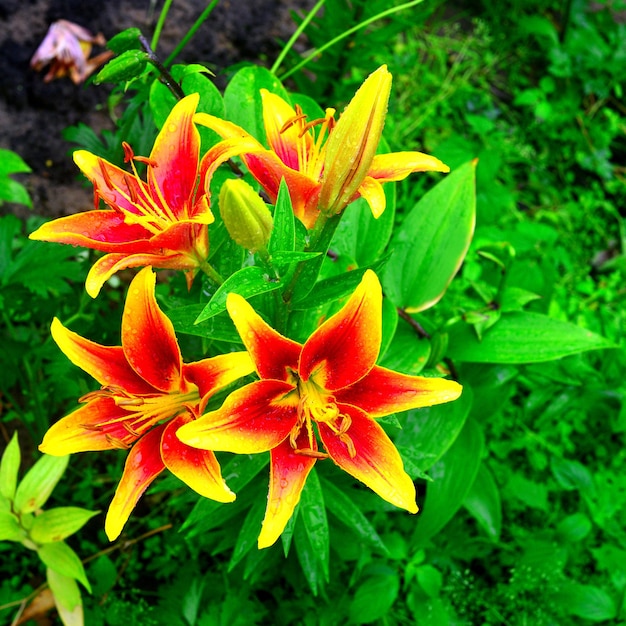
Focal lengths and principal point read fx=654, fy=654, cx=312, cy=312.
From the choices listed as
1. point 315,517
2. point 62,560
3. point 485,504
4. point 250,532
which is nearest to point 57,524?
point 62,560

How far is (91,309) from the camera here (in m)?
1.48

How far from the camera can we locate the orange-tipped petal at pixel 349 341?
0.69 m

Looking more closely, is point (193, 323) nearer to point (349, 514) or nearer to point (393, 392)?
point (393, 392)

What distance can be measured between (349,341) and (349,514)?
1.71 ft

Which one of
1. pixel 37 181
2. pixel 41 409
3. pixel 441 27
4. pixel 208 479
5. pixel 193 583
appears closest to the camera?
pixel 208 479

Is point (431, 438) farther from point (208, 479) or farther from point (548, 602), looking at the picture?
point (208, 479)

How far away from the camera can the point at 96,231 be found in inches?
30.5

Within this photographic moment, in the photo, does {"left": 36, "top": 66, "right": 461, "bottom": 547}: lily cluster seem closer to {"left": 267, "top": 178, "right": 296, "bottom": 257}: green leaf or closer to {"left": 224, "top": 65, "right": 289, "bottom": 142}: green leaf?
{"left": 267, "top": 178, "right": 296, "bottom": 257}: green leaf

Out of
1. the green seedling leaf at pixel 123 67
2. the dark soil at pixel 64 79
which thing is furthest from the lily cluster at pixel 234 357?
the dark soil at pixel 64 79

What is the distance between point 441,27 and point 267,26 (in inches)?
28.1

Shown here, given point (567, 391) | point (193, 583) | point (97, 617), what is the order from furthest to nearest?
point (567, 391), point (97, 617), point (193, 583)

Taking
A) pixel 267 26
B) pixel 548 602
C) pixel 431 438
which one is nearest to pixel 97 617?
pixel 431 438

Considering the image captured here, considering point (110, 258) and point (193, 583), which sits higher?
point (110, 258)

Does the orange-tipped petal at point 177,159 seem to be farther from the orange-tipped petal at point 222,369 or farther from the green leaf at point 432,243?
the green leaf at point 432,243
